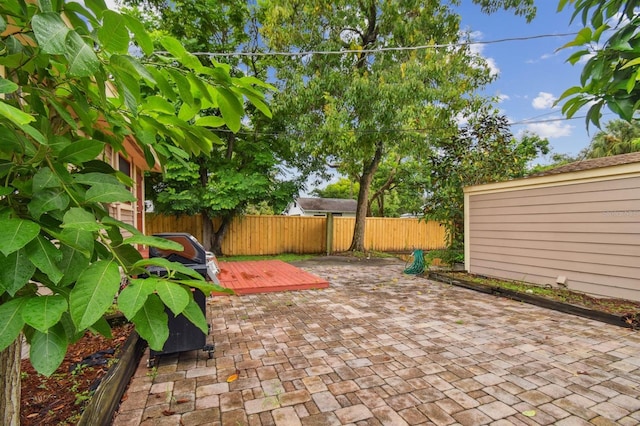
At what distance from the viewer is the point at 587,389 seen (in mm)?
2531

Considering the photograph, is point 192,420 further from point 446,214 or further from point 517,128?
point 517,128

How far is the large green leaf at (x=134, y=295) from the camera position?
0.57 m


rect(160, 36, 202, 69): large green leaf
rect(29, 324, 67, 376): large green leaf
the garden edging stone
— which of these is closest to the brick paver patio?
the garden edging stone

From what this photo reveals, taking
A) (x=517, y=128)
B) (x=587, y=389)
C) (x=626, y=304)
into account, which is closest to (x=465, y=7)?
(x=517, y=128)

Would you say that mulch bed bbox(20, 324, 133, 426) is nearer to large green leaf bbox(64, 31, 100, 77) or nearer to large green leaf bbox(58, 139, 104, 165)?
large green leaf bbox(58, 139, 104, 165)

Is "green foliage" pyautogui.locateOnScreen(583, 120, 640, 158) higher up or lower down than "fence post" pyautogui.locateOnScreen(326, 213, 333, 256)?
higher up

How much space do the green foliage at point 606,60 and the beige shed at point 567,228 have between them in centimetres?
525

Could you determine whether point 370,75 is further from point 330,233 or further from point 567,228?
point 567,228

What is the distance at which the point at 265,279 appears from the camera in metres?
6.53

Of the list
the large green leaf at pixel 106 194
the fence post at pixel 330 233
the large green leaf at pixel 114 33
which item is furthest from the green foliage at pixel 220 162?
the large green leaf at pixel 114 33

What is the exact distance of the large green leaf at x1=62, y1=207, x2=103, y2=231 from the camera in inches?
23.8

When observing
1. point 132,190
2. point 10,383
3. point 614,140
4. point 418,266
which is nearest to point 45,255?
point 10,383

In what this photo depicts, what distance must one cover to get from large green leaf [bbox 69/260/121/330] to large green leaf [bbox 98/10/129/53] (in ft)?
1.50

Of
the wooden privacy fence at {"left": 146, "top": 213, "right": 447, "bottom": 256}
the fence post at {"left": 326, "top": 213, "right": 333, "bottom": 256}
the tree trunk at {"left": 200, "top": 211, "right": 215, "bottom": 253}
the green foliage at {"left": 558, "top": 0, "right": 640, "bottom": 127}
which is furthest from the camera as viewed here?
the fence post at {"left": 326, "top": 213, "right": 333, "bottom": 256}
